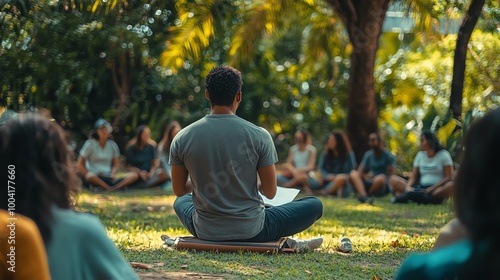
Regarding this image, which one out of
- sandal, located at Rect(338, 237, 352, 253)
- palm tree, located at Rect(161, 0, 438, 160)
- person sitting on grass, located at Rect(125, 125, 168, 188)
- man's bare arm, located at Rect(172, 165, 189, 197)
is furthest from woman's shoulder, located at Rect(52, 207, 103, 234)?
person sitting on grass, located at Rect(125, 125, 168, 188)

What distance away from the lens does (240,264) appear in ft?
20.5

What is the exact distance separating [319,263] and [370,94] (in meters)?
9.75

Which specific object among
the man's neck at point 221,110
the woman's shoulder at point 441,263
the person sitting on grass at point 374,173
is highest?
the man's neck at point 221,110

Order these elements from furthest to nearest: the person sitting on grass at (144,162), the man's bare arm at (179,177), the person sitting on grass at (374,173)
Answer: the person sitting on grass at (144,162)
the person sitting on grass at (374,173)
the man's bare arm at (179,177)

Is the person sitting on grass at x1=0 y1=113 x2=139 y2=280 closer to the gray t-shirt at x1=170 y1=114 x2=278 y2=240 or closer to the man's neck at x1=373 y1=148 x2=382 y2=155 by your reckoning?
the gray t-shirt at x1=170 y1=114 x2=278 y2=240

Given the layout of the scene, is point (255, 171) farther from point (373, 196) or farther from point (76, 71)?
point (76, 71)

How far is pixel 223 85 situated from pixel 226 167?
620 millimetres

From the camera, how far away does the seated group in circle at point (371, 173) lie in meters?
12.8

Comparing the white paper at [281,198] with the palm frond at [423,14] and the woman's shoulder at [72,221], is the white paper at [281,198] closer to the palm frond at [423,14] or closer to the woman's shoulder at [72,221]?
the woman's shoulder at [72,221]

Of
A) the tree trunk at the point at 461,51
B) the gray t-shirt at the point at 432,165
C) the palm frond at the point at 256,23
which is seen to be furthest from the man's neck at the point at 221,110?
the palm frond at the point at 256,23

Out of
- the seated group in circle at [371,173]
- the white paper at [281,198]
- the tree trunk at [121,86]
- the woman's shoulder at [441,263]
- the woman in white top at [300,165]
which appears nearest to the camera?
the woman's shoulder at [441,263]

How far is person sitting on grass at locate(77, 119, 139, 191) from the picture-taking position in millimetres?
14734

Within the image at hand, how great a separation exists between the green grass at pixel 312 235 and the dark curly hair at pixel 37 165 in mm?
2889

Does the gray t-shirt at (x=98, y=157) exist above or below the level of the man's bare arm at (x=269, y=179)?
below
